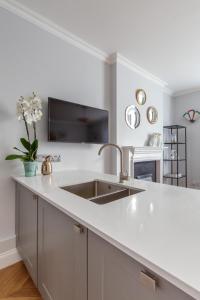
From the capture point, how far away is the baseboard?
168cm

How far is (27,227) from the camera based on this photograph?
4.78 feet

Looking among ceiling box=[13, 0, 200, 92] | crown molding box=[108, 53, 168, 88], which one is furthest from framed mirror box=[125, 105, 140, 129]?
ceiling box=[13, 0, 200, 92]

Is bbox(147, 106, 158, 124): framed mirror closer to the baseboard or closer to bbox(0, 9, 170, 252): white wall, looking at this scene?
bbox(0, 9, 170, 252): white wall

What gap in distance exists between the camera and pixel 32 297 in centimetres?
134

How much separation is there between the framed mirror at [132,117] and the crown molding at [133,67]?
689mm

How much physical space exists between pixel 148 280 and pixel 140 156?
2.72 m

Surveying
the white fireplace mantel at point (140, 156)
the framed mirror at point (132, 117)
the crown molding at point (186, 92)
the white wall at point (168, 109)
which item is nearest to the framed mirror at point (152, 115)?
the framed mirror at point (132, 117)

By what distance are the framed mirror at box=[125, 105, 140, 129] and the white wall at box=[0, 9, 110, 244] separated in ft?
1.94

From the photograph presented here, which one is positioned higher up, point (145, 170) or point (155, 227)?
point (155, 227)

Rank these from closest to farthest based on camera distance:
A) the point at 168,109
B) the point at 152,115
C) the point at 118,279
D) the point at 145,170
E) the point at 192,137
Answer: the point at 118,279, the point at 145,170, the point at 152,115, the point at 192,137, the point at 168,109

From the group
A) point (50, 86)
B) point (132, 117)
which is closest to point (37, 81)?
point (50, 86)

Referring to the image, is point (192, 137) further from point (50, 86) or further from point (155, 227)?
point (155, 227)

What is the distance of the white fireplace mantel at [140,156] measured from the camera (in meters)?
2.86

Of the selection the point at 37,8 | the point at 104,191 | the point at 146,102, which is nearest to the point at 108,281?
the point at 104,191
